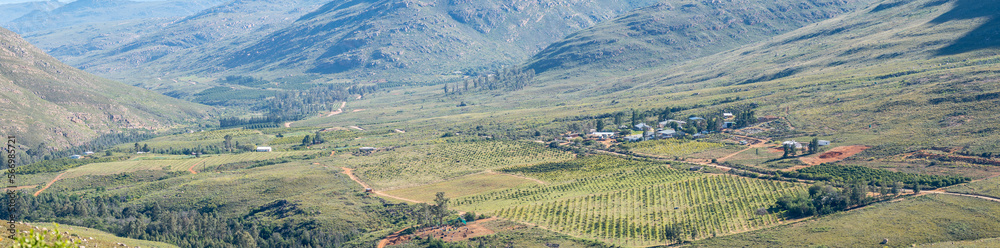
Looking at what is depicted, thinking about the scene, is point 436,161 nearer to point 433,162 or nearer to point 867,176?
point 433,162

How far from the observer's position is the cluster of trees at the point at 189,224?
11888 cm

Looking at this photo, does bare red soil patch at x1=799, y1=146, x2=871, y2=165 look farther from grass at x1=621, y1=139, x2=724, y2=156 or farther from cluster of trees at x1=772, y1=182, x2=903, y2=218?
cluster of trees at x1=772, y1=182, x2=903, y2=218

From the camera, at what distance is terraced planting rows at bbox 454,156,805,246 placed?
107938 millimetres

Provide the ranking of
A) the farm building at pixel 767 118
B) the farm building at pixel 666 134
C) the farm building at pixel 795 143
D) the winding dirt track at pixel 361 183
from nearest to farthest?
1. the winding dirt track at pixel 361 183
2. the farm building at pixel 795 143
3. the farm building at pixel 666 134
4. the farm building at pixel 767 118

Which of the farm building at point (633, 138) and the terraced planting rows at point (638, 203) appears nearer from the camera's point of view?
the terraced planting rows at point (638, 203)

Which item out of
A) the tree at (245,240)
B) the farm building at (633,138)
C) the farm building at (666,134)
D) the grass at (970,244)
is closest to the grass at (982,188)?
the grass at (970,244)

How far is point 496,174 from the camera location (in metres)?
161

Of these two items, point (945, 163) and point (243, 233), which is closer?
point (243, 233)

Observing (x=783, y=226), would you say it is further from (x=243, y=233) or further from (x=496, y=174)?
(x=243, y=233)

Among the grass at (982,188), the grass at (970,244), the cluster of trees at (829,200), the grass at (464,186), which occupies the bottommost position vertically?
the grass at (464,186)

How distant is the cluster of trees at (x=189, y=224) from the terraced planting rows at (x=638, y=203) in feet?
77.6

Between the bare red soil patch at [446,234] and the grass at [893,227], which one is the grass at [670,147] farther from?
the bare red soil patch at [446,234]

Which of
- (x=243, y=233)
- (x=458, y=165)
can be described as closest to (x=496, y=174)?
(x=458, y=165)

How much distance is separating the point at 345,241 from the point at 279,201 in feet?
100.0
